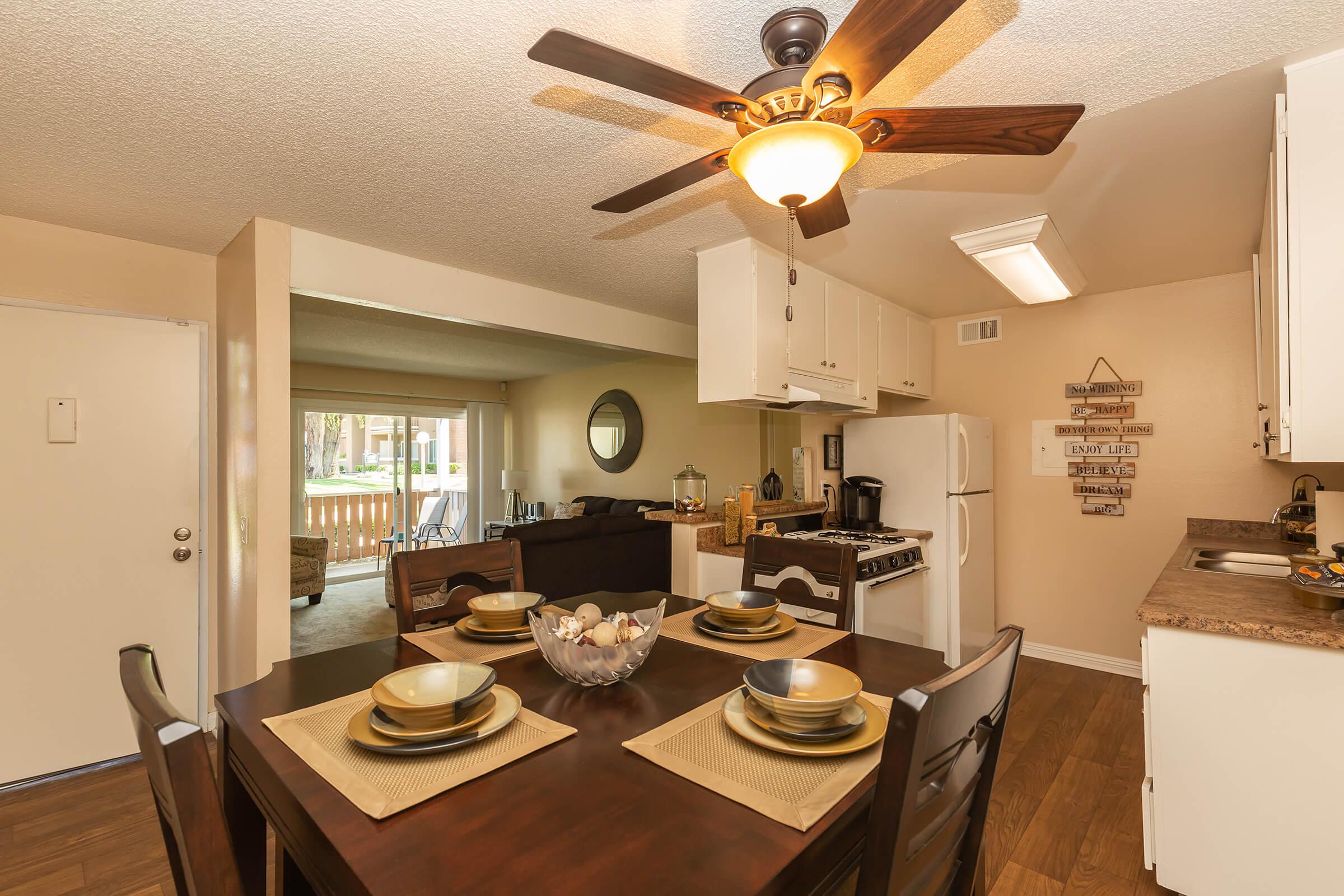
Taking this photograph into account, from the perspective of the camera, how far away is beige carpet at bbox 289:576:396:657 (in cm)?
464

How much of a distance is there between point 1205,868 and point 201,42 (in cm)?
332

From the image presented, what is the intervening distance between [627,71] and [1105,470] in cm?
385

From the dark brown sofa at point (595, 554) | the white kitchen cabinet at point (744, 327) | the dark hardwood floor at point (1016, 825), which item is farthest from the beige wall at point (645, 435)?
the dark hardwood floor at point (1016, 825)

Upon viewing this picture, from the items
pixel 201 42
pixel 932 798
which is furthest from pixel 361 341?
pixel 932 798

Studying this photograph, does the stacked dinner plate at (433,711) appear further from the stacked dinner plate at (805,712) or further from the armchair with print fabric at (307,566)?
the armchair with print fabric at (307,566)

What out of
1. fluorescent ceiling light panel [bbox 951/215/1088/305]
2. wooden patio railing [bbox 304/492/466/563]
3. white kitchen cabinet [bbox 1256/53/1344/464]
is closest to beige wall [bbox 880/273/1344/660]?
fluorescent ceiling light panel [bbox 951/215/1088/305]

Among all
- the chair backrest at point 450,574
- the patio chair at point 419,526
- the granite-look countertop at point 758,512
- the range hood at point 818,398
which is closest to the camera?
the chair backrest at point 450,574

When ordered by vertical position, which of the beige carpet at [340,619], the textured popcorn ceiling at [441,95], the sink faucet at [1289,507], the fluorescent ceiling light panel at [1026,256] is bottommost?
the beige carpet at [340,619]

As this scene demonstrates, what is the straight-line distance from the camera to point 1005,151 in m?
1.42

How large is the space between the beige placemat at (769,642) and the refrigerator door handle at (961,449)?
7.35ft

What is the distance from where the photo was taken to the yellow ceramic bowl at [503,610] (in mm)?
1636

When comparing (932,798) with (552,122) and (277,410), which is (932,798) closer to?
(552,122)

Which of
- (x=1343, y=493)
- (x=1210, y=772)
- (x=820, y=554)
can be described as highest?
(x=1343, y=493)

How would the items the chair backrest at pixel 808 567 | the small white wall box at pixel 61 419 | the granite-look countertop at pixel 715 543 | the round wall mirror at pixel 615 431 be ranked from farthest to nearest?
the round wall mirror at pixel 615 431
the granite-look countertop at pixel 715 543
the small white wall box at pixel 61 419
the chair backrest at pixel 808 567
